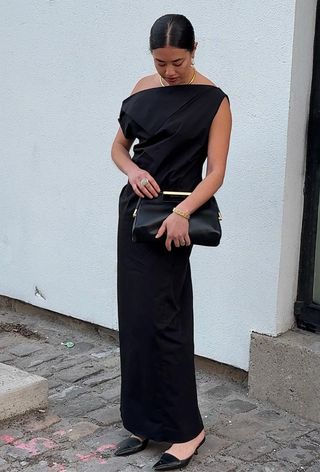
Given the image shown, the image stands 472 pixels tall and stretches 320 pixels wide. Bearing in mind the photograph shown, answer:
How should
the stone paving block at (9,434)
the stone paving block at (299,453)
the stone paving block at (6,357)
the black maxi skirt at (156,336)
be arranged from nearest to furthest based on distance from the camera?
the black maxi skirt at (156,336), the stone paving block at (299,453), the stone paving block at (9,434), the stone paving block at (6,357)

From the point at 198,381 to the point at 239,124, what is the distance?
4.88 ft

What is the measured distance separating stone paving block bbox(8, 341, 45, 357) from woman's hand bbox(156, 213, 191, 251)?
6.97 ft

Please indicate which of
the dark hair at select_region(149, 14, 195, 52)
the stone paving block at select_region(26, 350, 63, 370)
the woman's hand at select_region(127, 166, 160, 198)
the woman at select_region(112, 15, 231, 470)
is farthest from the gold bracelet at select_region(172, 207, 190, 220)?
the stone paving block at select_region(26, 350, 63, 370)

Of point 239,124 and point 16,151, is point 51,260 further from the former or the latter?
point 239,124

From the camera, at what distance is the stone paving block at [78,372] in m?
4.60

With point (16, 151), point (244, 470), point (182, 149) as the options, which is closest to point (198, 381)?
point (244, 470)

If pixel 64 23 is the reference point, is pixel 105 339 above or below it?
below

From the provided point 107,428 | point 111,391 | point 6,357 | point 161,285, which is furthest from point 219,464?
point 6,357

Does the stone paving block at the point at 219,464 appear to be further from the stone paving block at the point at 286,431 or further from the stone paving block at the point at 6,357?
the stone paving block at the point at 6,357

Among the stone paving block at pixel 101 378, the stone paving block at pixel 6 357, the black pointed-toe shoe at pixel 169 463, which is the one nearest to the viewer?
the black pointed-toe shoe at pixel 169 463

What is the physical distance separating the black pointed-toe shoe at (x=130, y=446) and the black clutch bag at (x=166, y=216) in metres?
1.03

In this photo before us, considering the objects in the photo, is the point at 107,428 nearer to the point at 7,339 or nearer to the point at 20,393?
the point at 20,393

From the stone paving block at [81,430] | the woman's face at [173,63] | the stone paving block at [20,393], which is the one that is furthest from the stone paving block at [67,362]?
the woman's face at [173,63]

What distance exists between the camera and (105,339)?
523 centimetres
